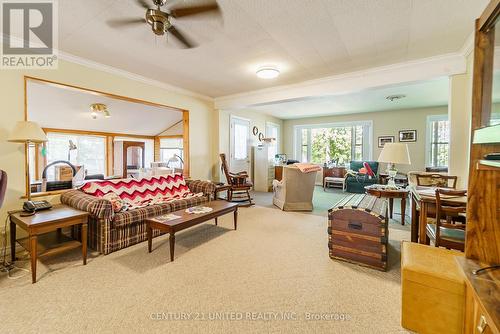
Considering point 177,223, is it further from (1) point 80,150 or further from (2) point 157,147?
(2) point 157,147

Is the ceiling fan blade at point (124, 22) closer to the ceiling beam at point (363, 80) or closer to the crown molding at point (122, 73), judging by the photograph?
the crown molding at point (122, 73)

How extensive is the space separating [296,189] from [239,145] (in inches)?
99.4

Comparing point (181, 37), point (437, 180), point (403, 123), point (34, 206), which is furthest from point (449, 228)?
point (403, 123)

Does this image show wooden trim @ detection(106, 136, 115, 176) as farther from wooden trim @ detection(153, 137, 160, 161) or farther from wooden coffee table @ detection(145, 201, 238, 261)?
wooden coffee table @ detection(145, 201, 238, 261)

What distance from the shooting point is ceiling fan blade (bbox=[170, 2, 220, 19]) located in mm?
1892

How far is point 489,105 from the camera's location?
119 centimetres

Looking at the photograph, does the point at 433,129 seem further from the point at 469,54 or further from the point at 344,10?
the point at 344,10

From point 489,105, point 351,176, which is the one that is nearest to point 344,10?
point 489,105

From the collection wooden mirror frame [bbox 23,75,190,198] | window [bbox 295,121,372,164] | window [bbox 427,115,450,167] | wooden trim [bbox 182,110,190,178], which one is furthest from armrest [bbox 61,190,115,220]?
window [bbox 427,115,450,167]

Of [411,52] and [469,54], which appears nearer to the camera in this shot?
[469,54]

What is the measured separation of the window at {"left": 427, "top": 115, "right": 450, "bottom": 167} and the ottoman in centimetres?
634

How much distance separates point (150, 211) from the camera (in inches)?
116

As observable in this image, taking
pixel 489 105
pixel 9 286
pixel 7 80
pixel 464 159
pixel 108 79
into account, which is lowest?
pixel 9 286

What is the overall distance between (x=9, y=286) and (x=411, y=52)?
5.06m
